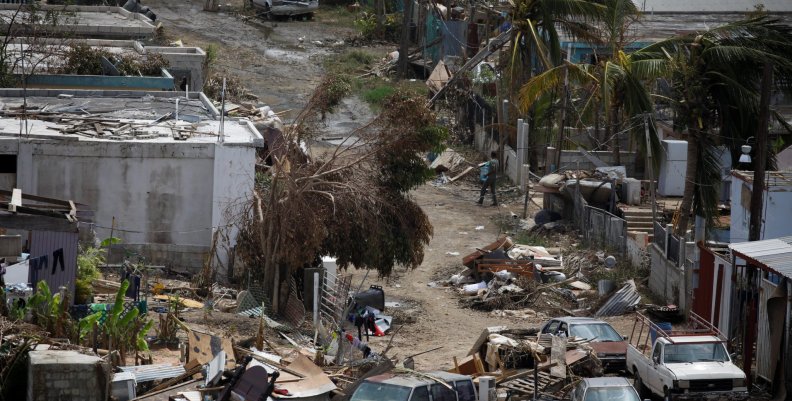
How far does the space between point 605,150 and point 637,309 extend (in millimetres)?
14028

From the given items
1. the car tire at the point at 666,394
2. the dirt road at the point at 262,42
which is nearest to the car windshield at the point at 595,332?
the car tire at the point at 666,394

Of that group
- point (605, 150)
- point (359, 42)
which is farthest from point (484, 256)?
point (359, 42)

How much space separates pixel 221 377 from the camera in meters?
17.8

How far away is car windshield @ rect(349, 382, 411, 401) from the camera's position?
1692cm

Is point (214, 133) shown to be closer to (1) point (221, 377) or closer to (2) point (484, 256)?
(2) point (484, 256)

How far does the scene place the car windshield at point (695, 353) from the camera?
19688mm

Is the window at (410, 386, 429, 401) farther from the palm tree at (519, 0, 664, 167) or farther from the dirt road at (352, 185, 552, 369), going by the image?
the palm tree at (519, 0, 664, 167)

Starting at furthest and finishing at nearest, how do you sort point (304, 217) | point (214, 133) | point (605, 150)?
point (605, 150) → point (214, 133) → point (304, 217)

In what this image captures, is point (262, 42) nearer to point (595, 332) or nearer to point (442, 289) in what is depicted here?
point (442, 289)

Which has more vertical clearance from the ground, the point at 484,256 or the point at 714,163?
the point at 714,163

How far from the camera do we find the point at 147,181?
2830 centimetres

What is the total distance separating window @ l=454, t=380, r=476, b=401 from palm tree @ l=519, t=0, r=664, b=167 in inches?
580

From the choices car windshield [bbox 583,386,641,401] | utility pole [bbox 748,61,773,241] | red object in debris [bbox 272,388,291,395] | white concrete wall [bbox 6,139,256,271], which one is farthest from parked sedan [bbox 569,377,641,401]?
white concrete wall [bbox 6,139,256,271]

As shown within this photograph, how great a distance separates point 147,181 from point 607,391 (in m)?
13.9
